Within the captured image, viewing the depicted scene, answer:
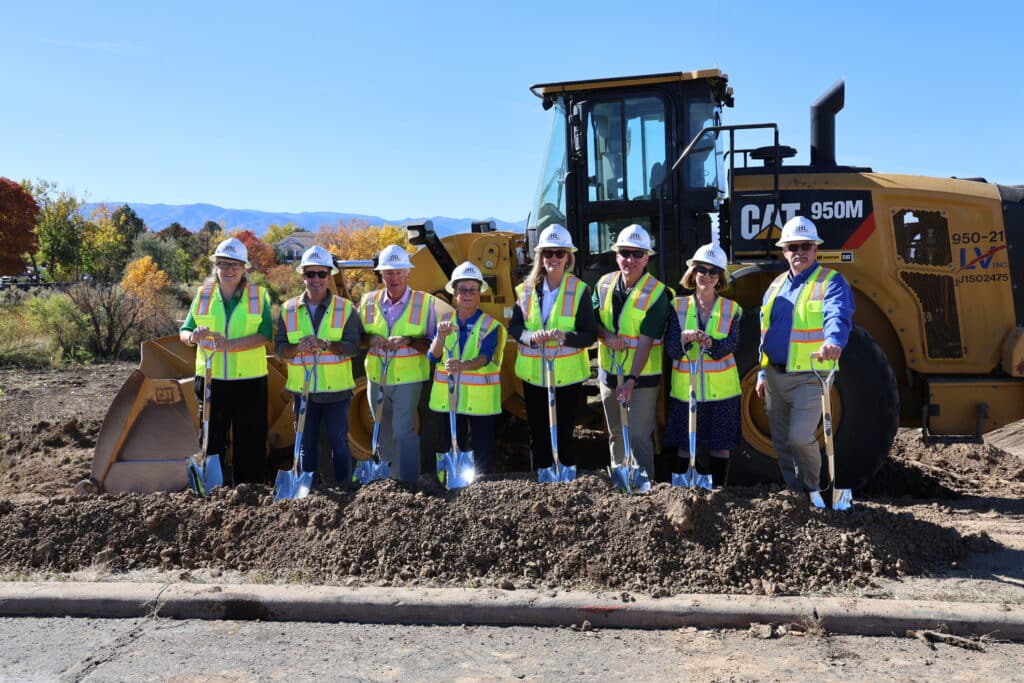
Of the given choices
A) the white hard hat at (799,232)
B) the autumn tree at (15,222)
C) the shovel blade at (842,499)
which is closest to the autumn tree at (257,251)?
the autumn tree at (15,222)

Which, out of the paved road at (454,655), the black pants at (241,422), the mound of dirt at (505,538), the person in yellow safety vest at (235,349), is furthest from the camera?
the black pants at (241,422)

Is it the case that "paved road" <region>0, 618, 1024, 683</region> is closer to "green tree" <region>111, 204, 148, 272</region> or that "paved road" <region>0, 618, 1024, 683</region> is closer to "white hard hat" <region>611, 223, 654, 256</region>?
"white hard hat" <region>611, 223, 654, 256</region>

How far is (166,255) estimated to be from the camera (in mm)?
46031

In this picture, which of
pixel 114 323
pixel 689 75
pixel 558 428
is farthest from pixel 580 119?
pixel 114 323

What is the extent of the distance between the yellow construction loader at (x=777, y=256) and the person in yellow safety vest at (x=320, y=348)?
39.0 inches

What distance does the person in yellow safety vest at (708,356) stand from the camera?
Result: 5203 millimetres

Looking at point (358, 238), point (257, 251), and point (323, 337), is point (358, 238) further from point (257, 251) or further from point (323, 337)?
point (323, 337)

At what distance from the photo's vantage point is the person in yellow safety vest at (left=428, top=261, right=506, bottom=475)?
5.46 metres

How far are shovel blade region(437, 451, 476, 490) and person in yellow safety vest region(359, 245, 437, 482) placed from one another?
0.21 m

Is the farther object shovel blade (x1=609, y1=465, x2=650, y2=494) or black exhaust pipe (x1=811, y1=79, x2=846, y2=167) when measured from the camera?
black exhaust pipe (x1=811, y1=79, x2=846, y2=167)

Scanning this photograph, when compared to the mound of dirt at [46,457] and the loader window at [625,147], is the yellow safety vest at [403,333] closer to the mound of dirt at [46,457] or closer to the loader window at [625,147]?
the loader window at [625,147]

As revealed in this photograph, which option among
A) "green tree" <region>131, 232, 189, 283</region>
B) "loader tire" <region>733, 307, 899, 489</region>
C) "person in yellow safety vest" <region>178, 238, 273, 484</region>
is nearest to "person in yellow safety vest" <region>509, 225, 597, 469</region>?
"loader tire" <region>733, 307, 899, 489</region>

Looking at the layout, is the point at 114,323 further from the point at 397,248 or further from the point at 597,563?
the point at 597,563

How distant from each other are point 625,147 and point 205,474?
3.78 meters
